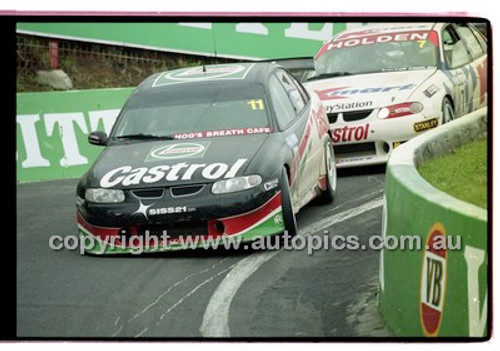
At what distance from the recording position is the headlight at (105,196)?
9.15 m

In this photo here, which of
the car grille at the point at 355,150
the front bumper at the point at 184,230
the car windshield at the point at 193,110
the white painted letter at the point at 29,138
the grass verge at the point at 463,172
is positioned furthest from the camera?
the car grille at the point at 355,150

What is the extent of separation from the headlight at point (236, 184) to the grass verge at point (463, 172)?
47.9 inches

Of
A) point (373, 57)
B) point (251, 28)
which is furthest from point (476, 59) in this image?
point (373, 57)

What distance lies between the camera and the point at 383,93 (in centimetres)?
1127

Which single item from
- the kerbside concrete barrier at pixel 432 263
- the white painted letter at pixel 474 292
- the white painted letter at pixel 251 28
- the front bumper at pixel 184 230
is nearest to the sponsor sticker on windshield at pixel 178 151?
the front bumper at pixel 184 230

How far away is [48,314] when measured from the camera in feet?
25.2

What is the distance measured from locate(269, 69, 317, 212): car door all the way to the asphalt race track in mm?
295

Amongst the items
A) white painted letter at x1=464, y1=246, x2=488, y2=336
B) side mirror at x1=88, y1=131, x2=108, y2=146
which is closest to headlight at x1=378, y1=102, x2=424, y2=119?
side mirror at x1=88, y1=131, x2=108, y2=146

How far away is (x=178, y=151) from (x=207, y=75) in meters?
0.85

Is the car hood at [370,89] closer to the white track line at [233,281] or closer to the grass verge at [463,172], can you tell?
the white track line at [233,281]

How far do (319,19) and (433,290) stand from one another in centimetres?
160

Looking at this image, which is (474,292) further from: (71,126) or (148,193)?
(71,126)

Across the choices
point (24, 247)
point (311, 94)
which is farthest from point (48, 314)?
point (311, 94)

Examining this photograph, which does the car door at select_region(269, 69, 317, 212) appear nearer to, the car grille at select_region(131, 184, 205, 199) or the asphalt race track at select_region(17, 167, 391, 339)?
the asphalt race track at select_region(17, 167, 391, 339)
